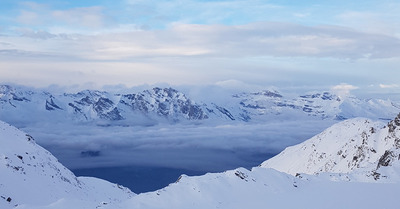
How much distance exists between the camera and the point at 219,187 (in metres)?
54.3

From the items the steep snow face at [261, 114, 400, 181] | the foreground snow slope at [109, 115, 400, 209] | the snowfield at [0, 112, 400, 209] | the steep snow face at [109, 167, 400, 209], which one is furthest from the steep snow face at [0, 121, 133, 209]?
the steep snow face at [261, 114, 400, 181]

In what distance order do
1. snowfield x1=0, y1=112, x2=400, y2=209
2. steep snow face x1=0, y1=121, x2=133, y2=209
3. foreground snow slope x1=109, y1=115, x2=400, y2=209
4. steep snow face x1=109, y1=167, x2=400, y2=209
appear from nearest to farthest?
steep snow face x1=109, y1=167, x2=400, y2=209, foreground snow slope x1=109, y1=115, x2=400, y2=209, snowfield x1=0, y1=112, x2=400, y2=209, steep snow face x1=0, y1=121, x2=133, y2=209

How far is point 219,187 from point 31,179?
4981cm

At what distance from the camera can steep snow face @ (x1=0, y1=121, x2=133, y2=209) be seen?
77.6 m

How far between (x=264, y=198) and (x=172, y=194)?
11.7 metres

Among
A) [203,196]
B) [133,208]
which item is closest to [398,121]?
[203,196]

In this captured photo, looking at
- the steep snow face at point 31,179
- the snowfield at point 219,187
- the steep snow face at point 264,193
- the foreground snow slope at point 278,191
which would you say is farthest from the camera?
the steep snow face at point 31,179

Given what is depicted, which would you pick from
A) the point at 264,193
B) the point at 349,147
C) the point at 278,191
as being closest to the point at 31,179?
the point at 264,193

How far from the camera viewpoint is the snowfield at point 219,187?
46.1 m

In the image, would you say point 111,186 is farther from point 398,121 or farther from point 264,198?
point 398,121

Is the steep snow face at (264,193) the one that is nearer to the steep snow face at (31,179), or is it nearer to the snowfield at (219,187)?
the snowfield at (219,187)

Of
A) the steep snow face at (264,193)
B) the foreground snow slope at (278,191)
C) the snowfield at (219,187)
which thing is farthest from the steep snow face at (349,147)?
the steep snow face at (264,193)

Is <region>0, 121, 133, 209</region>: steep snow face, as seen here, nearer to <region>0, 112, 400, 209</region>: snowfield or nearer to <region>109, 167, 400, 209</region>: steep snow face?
<region>0, 112, 400, 209</region>: snowfield

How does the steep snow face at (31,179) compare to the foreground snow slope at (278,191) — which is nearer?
the foreground snow slope at (278,191)
